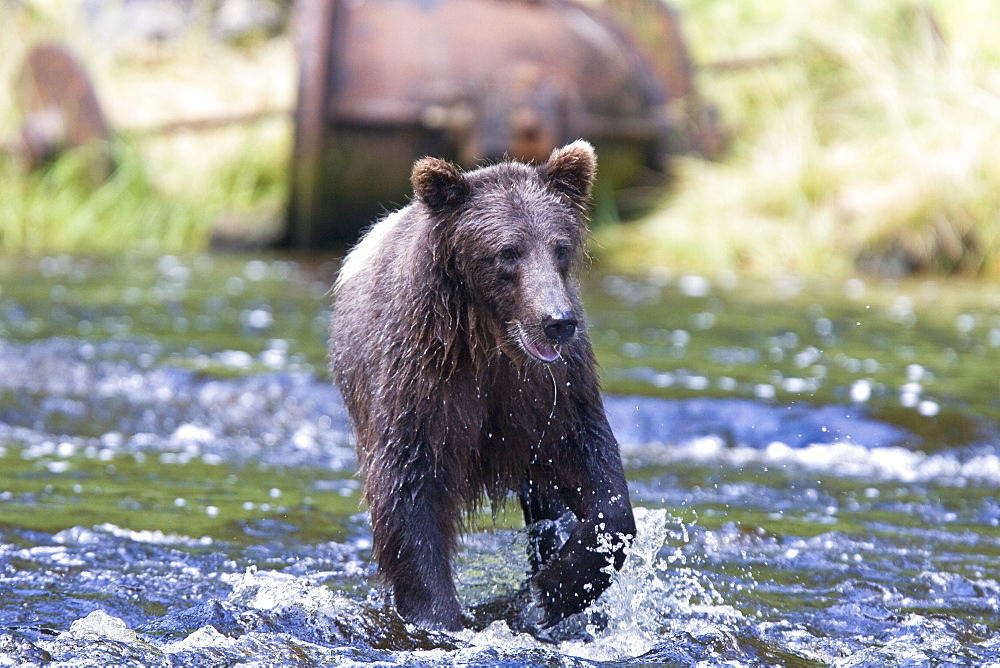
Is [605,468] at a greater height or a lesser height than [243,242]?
greater

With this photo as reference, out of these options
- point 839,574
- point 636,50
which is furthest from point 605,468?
point 636,50

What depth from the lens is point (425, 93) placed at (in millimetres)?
12289

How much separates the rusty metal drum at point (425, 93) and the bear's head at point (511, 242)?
7.46m

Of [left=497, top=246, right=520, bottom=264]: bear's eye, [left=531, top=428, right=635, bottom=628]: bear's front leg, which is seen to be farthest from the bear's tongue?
[left=531, top=428, right=635, bottom=628]: bear's front leg

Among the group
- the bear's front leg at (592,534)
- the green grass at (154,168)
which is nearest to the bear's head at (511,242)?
the bear's front leg at (592,534)

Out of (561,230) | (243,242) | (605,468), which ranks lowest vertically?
(243,242)

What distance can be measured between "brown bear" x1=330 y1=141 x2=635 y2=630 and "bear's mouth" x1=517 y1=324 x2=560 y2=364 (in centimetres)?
2

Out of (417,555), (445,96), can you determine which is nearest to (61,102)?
(445,96)

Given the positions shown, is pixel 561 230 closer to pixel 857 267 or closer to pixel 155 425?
pixel 155 425

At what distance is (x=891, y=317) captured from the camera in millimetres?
10039

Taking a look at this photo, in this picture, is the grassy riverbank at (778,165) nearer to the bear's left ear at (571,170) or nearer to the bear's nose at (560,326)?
the bear's left ear at (571,170)

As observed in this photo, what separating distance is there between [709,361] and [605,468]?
14.3ft

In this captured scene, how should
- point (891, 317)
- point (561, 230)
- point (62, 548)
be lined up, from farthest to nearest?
point (891, 317) → point (62, 548) → point (561, 230)

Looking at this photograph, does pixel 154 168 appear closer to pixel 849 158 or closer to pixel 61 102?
pixel 61 102
